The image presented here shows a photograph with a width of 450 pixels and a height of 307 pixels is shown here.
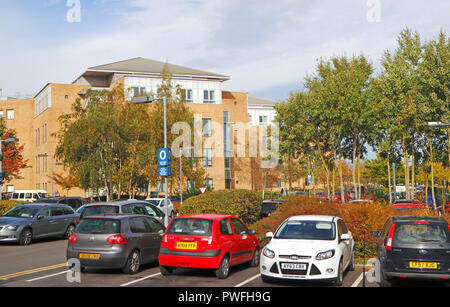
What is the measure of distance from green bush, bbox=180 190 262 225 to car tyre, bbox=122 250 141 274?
8.52 m

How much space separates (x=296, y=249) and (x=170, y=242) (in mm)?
3026

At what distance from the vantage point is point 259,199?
24.3 metres

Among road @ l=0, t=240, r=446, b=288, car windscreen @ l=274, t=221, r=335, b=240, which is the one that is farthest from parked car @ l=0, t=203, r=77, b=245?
car windscreen @ l=274, t=221, r=335, b=240

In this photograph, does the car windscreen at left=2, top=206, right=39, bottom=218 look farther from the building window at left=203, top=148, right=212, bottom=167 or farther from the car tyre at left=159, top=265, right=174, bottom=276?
the building window at left=203, top=148, right=212, bottom=167

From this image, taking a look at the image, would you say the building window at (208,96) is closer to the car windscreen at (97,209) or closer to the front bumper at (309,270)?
the car windscreen at (97,209)

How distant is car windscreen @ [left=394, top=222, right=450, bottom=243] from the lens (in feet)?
35.9

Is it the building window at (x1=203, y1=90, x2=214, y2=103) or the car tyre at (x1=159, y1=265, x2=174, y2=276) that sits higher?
the building window at (x1=203, y1=90, x2=214, y2=103)

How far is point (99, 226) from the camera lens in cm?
1289

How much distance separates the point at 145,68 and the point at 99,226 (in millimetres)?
63062

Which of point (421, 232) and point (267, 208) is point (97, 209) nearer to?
point (421, 232)

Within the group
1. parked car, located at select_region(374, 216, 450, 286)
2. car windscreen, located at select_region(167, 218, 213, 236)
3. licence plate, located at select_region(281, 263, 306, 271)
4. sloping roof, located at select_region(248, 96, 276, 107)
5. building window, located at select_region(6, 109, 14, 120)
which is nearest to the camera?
parked car, located at select_region(374, 216, 450, 286)

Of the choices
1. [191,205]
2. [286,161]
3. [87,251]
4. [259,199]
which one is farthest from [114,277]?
[286,161]

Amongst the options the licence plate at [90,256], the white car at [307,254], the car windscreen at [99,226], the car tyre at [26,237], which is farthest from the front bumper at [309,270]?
the car tyre at [26,237]

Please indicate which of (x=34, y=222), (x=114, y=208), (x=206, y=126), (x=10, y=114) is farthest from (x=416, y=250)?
(x=10, y=114)
